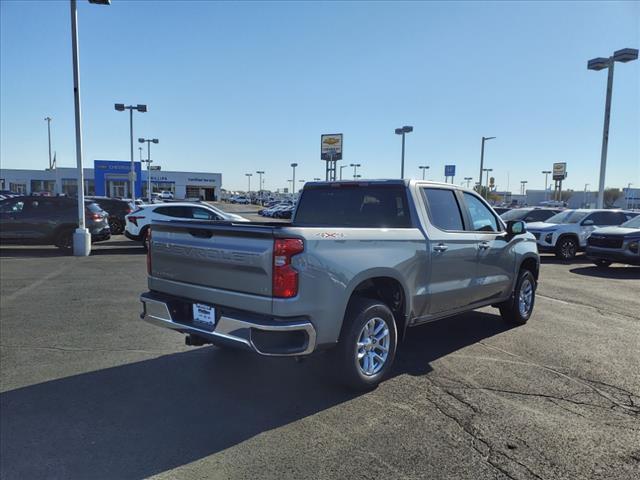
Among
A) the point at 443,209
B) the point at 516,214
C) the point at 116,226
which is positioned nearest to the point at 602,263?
the point at 516,214

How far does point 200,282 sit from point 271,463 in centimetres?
165

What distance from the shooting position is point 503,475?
3082mm

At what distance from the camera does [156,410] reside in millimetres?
3979

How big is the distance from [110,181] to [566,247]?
6592cm

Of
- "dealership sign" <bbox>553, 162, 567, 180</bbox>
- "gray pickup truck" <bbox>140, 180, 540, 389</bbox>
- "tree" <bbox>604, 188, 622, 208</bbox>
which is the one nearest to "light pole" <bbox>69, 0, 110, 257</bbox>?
"gray pickup truck" <bbox>140, 180, 540, 389</bbox>

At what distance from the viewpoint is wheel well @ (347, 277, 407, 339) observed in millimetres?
4516

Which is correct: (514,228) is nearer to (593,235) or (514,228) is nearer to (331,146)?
(593,235)

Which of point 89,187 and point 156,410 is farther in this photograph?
point 89,187

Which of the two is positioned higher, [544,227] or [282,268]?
[282,268]

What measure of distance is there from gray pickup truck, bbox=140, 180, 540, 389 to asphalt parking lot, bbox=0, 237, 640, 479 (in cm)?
55

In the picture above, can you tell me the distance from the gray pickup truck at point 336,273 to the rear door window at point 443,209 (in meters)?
0.01

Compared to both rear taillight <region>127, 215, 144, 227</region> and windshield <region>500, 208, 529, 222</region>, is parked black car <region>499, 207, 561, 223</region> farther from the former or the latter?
rear taillight <region>127, 215, 144, 227</region>

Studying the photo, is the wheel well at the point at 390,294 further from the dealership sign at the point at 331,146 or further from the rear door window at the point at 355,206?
Answer: the dealership sign at the point at 331,146

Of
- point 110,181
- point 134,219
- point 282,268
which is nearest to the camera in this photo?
point 282,268
